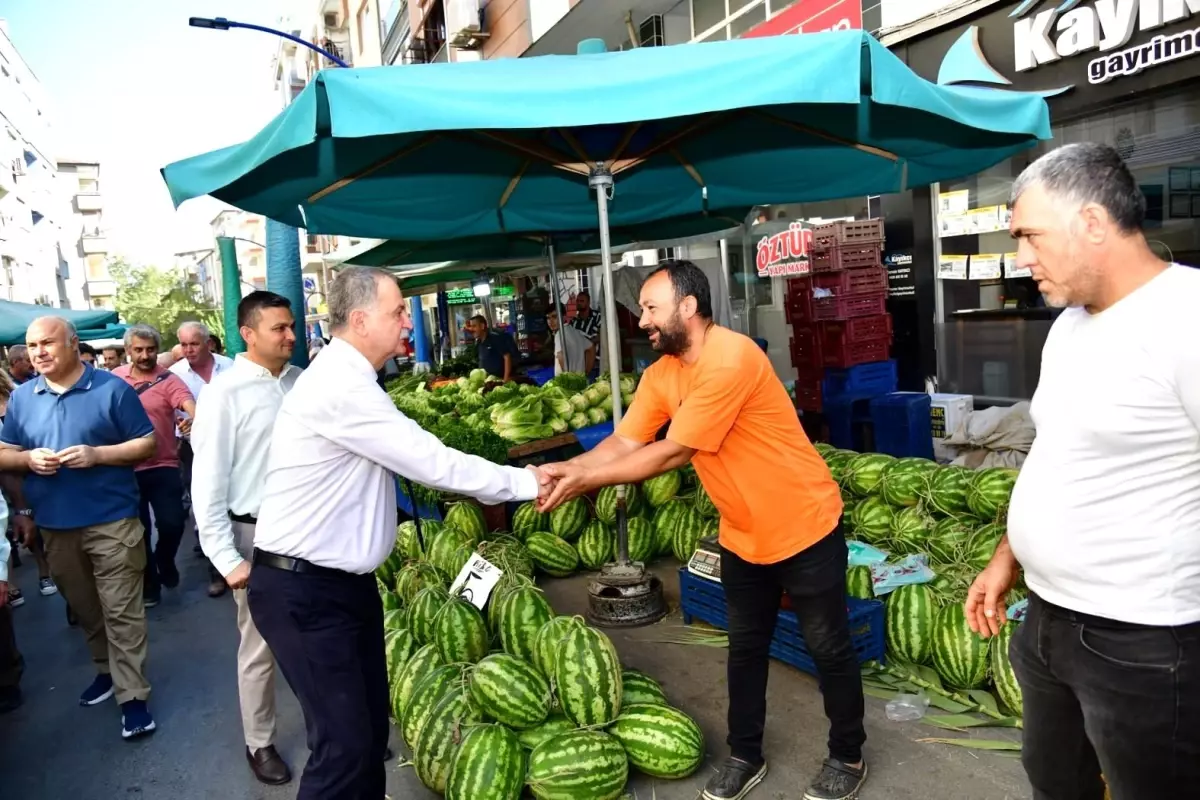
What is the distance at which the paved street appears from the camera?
303 centimetres

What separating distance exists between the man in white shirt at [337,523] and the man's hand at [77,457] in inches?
73.7

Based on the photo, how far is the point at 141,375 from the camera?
6.68 meters

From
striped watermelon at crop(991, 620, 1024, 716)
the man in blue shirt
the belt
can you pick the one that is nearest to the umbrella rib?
the man in blue shirt

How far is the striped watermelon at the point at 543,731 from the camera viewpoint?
3023 millimetres

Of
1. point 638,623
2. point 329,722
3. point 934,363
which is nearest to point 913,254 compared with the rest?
point 934,363

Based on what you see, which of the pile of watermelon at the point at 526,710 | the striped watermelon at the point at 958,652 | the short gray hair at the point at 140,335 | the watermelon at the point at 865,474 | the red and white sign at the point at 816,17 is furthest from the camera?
the red and white sign at the point at 816,17

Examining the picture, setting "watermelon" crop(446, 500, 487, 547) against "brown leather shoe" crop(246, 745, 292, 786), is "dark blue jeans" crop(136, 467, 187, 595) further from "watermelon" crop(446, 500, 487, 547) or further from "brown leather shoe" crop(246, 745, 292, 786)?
"brown leather shoe" crop(246, 745, 292, 786)

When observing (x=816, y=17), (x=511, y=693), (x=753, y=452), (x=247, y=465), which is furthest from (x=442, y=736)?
(x=816, y=17)

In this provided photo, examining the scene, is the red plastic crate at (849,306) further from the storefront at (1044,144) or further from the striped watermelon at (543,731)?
the striped watermelon at (543,731)

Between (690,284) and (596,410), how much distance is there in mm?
3760

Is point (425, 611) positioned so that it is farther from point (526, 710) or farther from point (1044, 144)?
point (1044, 144)

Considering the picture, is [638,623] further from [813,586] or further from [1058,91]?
[1058,91]

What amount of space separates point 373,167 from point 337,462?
8.67ft

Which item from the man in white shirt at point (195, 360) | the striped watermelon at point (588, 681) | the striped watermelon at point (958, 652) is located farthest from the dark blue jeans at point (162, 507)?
the striped watermelon at point (958, 652)
